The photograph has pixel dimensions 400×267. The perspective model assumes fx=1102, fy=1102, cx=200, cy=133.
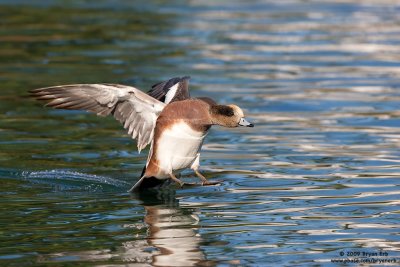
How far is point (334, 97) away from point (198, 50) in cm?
400

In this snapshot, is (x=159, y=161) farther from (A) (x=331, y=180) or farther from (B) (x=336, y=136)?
(B) (x=336, y=136)

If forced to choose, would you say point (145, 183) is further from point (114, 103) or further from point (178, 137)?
point (114, 103)

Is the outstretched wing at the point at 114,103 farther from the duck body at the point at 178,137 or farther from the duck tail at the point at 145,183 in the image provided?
the duck tail at the point at 145,183

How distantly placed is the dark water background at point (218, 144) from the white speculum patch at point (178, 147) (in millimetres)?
283

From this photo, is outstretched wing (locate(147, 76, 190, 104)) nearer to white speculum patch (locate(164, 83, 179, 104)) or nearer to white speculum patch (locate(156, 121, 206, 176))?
white speculum patch (locate(164, 83, 179, 104))

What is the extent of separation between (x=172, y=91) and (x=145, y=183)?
1000 mm

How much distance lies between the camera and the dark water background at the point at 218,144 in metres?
7.50

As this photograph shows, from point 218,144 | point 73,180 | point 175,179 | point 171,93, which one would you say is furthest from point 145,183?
point 218,144

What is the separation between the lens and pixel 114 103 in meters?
9.20

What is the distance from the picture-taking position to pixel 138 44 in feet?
58.3

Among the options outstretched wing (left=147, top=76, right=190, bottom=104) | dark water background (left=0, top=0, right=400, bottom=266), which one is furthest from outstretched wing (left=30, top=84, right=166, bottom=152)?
dark water background (left=0, top=0, right=400, bottom=266)

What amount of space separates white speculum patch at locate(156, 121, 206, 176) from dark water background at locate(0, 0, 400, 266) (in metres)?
0.28

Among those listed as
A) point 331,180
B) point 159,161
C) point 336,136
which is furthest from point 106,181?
point 336,136

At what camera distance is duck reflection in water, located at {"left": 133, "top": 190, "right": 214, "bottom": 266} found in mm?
7055
